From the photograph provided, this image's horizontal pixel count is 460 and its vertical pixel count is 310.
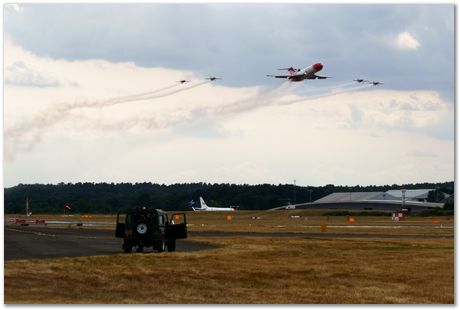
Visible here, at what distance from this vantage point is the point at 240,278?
1794 inches

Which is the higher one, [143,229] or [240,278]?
[143,229]

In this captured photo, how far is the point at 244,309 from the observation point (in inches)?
1344

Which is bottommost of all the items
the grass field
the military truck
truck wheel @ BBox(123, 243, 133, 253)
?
the grass field

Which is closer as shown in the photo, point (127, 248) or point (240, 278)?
point (240, 278)

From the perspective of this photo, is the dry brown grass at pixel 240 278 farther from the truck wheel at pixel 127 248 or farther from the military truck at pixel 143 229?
the truck wheel at pixel 127 248

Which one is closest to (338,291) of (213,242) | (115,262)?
(115,262)

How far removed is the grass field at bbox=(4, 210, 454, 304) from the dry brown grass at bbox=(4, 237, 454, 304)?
44 millimetres

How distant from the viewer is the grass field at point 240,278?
123 feet

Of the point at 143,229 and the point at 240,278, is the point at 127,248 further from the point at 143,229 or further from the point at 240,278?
the point at 240,278

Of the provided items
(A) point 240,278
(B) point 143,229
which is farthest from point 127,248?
(A) point 240,278

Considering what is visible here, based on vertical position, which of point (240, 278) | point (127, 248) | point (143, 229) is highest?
point (143, 229)

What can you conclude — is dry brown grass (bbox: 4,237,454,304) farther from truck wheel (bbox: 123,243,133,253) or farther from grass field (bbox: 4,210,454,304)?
truck wheel (bbox: 123,243,133,253)

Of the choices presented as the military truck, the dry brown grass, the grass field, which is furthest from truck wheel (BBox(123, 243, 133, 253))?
the dry brown grass

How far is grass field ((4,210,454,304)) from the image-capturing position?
37.5 m
